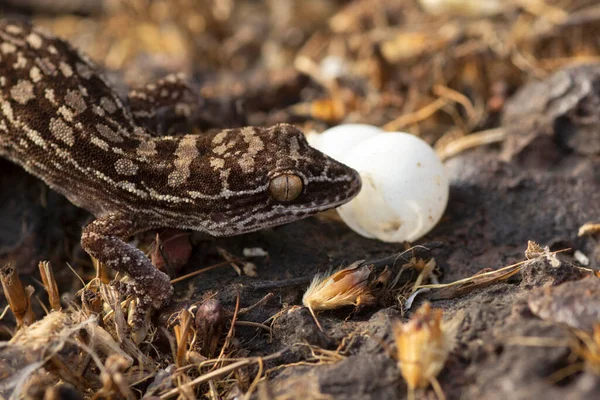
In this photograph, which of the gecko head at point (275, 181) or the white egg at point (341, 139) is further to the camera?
the white egg at point (341, 139)

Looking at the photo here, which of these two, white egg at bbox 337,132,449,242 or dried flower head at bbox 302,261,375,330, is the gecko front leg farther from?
white egg at bbox 337,132,449,242

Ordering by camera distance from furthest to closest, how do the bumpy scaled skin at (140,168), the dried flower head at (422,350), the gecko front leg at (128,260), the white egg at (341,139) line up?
the white egg at (341,139) < the bumpy scaled skin at (140,168) < the gecko front leg at (128,260) < the dried flower head at (422,350)

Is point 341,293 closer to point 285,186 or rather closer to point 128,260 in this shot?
point 285,186

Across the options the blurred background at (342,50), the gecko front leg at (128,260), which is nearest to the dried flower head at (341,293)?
the gecko front leg at (128,260)

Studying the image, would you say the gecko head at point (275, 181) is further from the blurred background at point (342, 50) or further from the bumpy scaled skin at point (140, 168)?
the blurred background at point (342, 50)

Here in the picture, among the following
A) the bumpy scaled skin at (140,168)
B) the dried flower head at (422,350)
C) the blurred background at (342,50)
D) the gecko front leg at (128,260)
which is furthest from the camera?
the blurred background at (342,50)

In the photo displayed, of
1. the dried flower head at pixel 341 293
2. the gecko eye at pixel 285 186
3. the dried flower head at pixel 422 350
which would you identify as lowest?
the dried flower head at pixel 341 293
